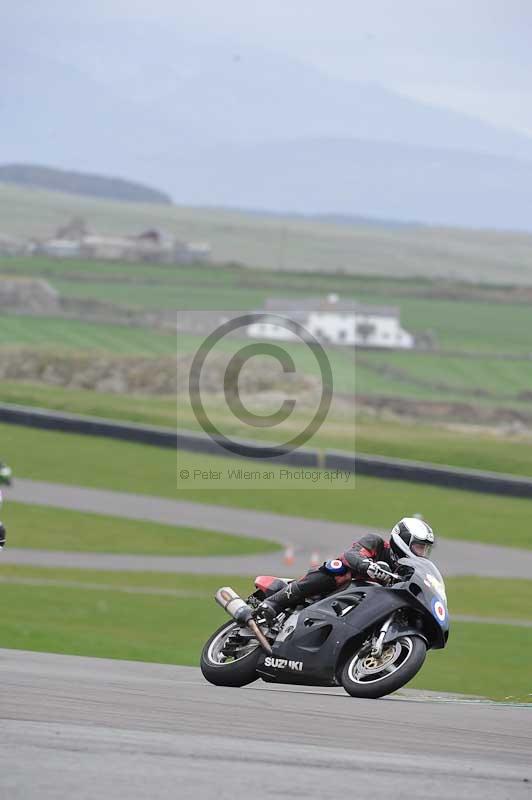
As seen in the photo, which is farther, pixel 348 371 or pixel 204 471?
pixel 348 371

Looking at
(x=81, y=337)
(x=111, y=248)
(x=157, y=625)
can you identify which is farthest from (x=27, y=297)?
Answer: (x=157, y=625)

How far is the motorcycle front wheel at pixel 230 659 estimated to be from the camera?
1084cm

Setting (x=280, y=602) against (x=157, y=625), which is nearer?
(x=280, y=602)

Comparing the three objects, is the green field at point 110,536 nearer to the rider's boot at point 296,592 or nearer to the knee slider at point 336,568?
the rider's boot at point 296,592

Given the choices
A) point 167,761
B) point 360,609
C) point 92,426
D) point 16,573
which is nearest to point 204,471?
point 92,426

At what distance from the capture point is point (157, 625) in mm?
21016

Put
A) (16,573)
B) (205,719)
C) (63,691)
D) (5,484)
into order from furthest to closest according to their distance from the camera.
Answer: (5,484)
(16,573)
(63,691)
(205,719)

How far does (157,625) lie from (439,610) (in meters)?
11.5

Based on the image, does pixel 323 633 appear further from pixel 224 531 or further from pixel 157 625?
pixel 224 531

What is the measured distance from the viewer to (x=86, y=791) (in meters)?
5.52

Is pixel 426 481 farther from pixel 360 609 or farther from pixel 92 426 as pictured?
pixel 360 609

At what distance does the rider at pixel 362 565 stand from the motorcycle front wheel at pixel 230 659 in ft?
1.04

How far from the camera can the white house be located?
113188mm

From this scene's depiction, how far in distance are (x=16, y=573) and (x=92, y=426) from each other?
21.1m
